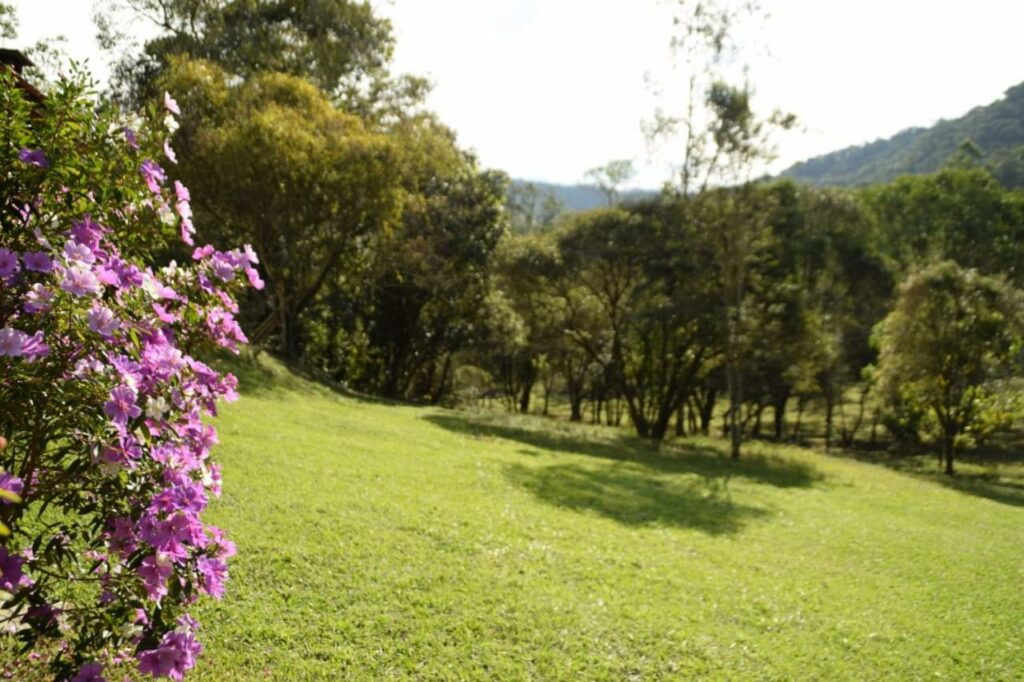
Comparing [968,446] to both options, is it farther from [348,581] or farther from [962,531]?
[348,581]

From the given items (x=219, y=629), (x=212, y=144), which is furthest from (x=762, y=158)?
(x=219, y=629)

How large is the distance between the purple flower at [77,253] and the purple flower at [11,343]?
0.35 metres

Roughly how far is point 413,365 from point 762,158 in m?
18.3

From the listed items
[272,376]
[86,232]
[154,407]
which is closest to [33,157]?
[86,232]

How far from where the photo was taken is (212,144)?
54.6ft

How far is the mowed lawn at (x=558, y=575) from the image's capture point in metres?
5.11

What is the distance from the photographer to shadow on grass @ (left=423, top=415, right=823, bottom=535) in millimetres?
11234

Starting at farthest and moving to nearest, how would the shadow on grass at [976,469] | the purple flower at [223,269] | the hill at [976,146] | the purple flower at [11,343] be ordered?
the hill at [976,146] < the shadow on grass at [976,469] < the purple flower at [223,269] < the purple flower at [11,343]

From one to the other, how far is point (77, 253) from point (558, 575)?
6.03 meters

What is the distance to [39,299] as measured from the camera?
1.98 m

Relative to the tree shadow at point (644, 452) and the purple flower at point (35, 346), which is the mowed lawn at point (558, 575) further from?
the purple flower at point (35, 346)

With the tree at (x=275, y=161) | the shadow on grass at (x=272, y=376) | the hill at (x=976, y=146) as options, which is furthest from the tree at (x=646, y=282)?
the hill at (x=976, y=146)

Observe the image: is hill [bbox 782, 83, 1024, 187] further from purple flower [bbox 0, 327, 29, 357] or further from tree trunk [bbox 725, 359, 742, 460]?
purple flower [bbox 0, 327, 29, 357]

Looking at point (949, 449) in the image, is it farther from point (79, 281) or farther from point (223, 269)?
point (79, 281)
